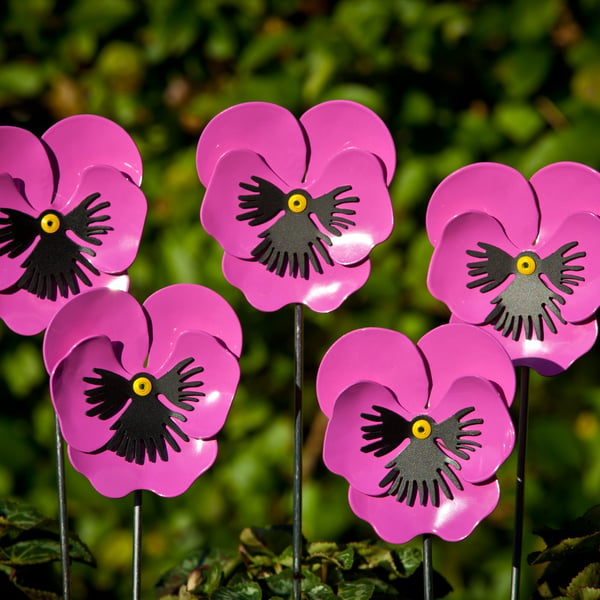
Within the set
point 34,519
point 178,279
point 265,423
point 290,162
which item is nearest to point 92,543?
point 265,423

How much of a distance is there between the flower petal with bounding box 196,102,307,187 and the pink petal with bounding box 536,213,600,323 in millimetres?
219

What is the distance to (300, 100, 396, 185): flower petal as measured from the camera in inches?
27.3

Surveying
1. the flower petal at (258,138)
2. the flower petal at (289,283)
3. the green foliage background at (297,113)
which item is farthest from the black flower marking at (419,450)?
the green foliage background at (297,113)

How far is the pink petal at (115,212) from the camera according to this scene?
2.28 ft

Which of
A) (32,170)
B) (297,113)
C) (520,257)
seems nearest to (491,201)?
(520,257)

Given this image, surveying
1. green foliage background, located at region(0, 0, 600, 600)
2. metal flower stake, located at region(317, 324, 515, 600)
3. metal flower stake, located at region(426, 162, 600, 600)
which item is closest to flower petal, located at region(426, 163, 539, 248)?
metal flower stake, located at region(426, 162, 600, 600)

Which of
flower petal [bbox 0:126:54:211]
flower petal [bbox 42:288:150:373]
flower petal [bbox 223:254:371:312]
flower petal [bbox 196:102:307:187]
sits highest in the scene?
flower petal [bbox 196:102:307:187]

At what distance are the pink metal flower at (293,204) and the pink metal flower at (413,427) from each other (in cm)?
6

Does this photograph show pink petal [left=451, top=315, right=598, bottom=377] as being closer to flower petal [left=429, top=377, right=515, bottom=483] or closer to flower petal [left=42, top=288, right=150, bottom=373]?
flower petal [left=429, top=377, right=515, bottom=483]

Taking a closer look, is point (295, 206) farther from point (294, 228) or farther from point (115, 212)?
point (115, 212)

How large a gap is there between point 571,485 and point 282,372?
0.54m

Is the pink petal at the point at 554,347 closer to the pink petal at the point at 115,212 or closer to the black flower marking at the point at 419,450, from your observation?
the black flower marking at the point at 419,450

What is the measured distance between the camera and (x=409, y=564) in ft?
2.60

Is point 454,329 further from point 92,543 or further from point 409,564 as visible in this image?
point 92,543
